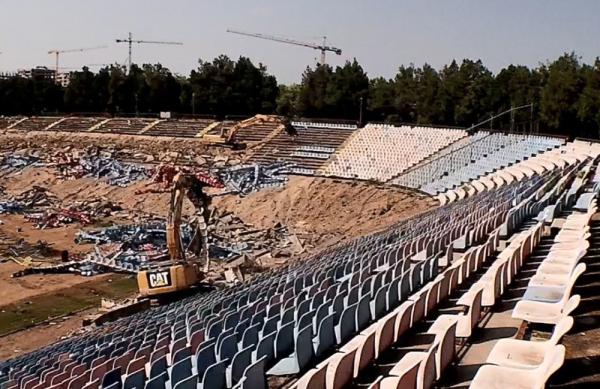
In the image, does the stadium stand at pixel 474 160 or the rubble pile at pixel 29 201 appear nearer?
the stadium stand at pixel 474 160

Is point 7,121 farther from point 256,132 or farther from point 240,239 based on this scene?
Answer: point 240,239

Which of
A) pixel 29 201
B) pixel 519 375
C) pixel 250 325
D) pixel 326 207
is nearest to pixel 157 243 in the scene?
pixel 326 207

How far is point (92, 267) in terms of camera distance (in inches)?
1270

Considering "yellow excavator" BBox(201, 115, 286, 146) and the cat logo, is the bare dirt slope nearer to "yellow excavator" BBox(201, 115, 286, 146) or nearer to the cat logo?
the cat logo

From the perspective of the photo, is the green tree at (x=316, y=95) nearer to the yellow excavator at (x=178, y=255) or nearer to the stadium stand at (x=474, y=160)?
the stadium stand at (x=474, y=160)

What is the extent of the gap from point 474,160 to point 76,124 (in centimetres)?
5224

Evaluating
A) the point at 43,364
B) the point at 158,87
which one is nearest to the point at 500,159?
the point at 43,364

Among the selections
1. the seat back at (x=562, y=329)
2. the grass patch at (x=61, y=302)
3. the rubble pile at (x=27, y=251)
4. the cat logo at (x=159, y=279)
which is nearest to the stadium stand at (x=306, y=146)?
the rubble pile at (x=27, y=251)

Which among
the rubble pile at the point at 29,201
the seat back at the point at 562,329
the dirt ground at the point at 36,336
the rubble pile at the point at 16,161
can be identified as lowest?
the dirt ground at the point at 36,336

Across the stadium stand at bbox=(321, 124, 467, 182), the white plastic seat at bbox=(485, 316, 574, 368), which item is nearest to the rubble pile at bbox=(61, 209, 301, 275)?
the stadium stand at bbox=(321, 124, 467, 182)

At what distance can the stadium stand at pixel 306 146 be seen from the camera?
53562mm

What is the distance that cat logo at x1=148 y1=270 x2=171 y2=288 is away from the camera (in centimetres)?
2322

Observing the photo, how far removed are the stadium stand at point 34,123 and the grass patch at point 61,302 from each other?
56.1 m

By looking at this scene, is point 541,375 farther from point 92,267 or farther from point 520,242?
point 92,267
